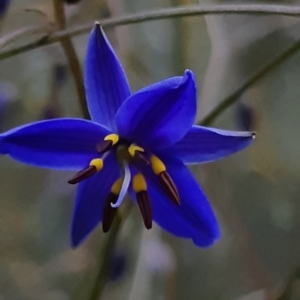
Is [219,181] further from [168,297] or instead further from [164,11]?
[164,11]

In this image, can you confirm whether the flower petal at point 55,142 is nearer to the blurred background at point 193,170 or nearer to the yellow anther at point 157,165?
the yellow anther at point 157,165

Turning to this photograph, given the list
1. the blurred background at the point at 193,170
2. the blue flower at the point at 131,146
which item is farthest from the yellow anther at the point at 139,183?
the blurred background at the point at 193,170

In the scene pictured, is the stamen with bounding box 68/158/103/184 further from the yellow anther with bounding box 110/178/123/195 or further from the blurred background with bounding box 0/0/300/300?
the blurred background with bounding box 0/0/300/300

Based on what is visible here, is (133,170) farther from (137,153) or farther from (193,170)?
(193,170)

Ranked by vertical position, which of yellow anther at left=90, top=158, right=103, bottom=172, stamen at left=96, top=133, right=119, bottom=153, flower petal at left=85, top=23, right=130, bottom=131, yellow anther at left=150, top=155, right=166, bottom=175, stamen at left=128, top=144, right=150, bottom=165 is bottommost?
yellow anther at left=150, top=155, right=166, bottom=175

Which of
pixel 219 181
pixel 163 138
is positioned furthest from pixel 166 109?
pixel 219 181

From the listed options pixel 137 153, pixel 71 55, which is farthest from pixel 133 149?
pixel 71 55

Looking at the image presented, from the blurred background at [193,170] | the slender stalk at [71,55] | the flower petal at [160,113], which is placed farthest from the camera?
the blurred background at [193,170]

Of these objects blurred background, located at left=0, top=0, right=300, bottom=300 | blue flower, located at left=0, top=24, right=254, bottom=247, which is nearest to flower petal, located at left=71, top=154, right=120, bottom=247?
blue flower, located at left=0, top=24, right=254, bottom=247
